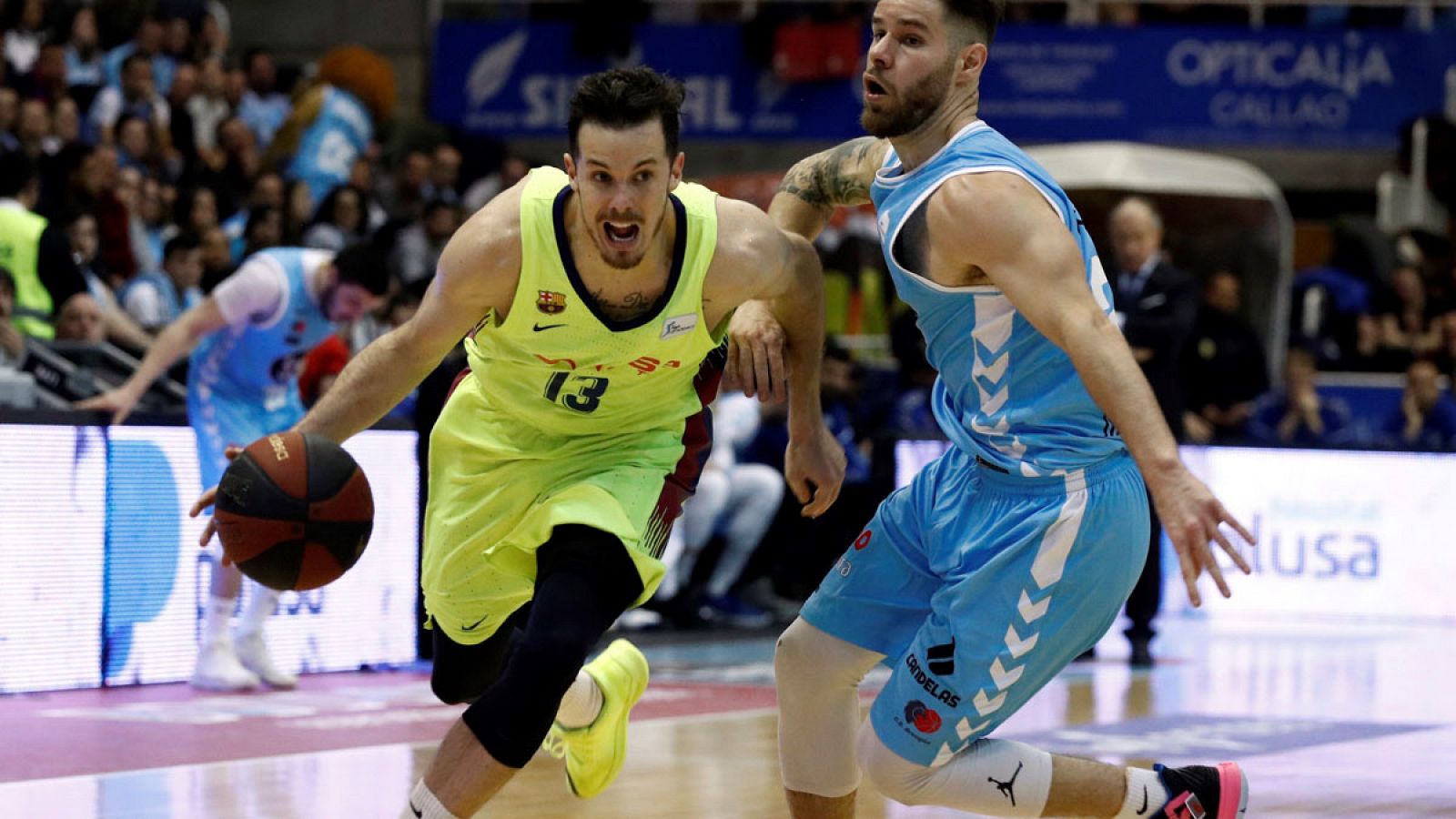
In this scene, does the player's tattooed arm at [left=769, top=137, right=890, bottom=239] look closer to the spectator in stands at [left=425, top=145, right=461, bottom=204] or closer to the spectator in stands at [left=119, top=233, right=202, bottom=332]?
the spectator in stands at [left=119, top=233, right=202, bottom=332]

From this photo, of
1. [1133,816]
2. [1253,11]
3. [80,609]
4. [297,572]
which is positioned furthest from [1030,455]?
[1253,11]

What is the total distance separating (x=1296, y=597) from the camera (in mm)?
12039

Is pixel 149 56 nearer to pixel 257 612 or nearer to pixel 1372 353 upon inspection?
pixel 257 612

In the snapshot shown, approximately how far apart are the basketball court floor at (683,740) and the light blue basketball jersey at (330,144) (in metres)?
5.64

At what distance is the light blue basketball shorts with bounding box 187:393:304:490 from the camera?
8.17m

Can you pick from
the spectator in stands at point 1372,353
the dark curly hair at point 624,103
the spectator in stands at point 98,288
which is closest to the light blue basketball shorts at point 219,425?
the spectator in stands at point 98,288

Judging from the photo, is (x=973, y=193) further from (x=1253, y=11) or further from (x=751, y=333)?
(x=1253, y=11)

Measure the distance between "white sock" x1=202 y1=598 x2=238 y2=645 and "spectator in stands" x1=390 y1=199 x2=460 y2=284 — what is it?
4794 mm

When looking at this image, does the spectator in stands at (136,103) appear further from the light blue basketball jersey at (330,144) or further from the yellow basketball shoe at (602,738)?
the yellow basketball shoe at (602,738)

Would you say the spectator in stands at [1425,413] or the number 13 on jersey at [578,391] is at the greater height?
the number 13 on jersey at [578,391]

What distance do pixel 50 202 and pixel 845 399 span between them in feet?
15.1

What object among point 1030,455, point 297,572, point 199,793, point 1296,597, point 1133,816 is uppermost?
point 1030,455

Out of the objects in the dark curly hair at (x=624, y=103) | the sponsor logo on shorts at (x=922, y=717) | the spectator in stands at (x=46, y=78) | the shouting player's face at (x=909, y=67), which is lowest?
the sponsor logo on shorts at (x=922, y=717)

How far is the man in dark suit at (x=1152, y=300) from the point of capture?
30.6ft
